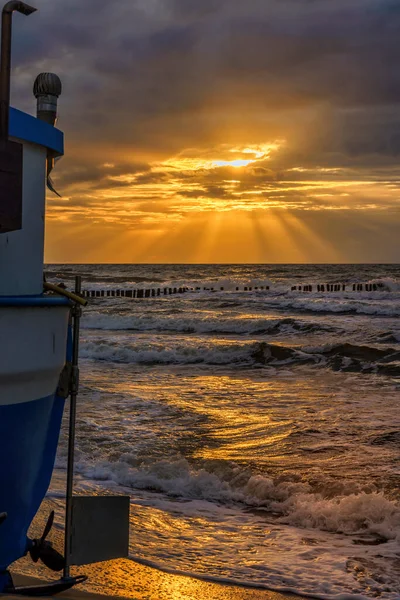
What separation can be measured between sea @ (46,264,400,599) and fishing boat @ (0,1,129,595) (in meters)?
1.97

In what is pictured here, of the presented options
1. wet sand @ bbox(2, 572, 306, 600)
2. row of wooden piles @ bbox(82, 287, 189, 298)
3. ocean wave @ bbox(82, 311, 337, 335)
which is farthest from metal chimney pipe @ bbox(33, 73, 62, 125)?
row of wooden piles @ bbox(82, 287, 189, 298)

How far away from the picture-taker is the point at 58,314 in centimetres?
453

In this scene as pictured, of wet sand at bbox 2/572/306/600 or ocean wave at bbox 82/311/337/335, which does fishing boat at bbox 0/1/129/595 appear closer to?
wet sand at bbox 2/572/306/600

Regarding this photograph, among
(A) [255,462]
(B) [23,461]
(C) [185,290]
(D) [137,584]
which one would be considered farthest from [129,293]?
(B) [23,461]

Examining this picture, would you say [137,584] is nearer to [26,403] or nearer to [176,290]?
[26,403]

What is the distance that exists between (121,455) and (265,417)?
337 cm

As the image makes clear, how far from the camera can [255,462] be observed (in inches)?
372

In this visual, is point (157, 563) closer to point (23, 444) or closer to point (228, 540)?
point (228, 540)

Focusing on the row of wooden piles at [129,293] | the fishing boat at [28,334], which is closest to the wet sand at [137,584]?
→ the fishing boat at [28,334]

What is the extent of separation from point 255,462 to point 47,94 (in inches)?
230

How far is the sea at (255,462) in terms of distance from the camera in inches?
256

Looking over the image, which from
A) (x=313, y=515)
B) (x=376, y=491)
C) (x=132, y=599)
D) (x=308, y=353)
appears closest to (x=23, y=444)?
(x=132, y=599)

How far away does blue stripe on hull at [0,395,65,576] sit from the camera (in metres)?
4.38

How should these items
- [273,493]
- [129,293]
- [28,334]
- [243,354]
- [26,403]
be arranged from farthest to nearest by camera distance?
[129,293]
[243,354]
[273,493]
[26,403]
[28,334]
